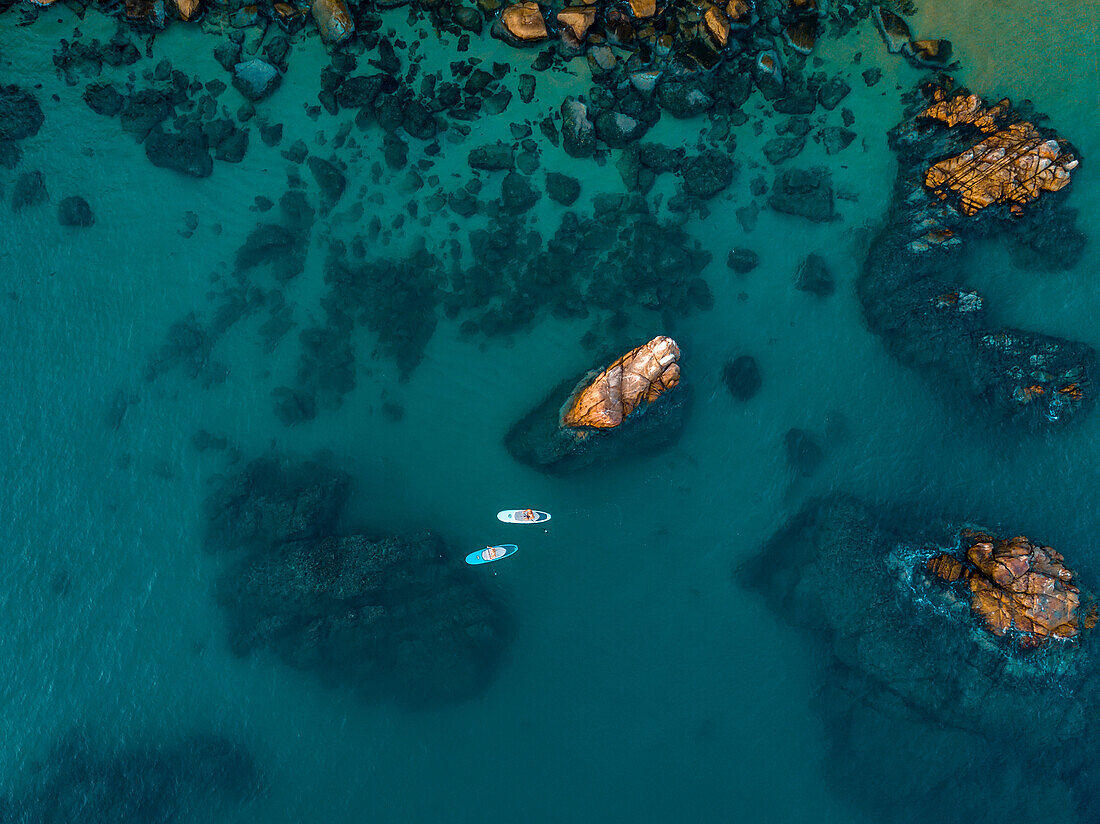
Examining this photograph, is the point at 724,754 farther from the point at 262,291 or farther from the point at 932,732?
the point at 262,291

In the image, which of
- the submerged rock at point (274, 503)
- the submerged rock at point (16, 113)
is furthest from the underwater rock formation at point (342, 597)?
the submerged rock at point (16, 113)

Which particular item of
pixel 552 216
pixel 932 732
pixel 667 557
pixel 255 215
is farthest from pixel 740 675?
pixel 255 215

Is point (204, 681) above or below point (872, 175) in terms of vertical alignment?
below

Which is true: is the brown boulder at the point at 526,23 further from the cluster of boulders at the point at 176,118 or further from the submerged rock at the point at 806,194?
the cluster of boulders at the point at 176,118

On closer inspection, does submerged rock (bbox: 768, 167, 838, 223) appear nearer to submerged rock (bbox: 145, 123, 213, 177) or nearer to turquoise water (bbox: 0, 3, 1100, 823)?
turquoise water (bbox: 0, 3, 1100, 823)

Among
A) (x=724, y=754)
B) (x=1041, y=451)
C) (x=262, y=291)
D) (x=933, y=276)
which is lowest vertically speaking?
(x=724, y=754)

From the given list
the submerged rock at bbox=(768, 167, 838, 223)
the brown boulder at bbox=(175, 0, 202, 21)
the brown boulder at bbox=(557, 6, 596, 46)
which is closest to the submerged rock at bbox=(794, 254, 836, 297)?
the submerged rock at bbox=(768, 167, 838, 223)

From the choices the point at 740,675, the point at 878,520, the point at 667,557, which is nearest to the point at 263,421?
the point at 667,557
